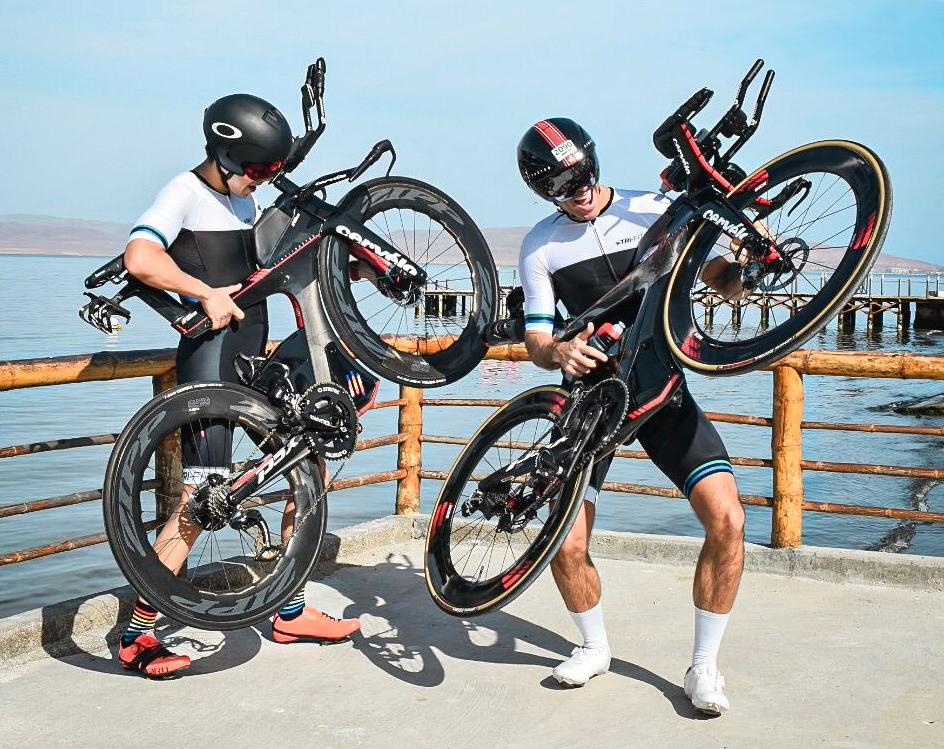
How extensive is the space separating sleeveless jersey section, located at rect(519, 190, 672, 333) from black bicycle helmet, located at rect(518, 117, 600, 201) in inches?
8.0

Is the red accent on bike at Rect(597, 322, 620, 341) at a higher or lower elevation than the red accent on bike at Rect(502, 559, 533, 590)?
higher

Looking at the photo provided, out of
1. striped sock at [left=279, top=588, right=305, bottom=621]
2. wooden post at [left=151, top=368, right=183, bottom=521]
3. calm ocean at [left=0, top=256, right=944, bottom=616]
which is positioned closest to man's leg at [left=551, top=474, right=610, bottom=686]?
striped sock at [left=279, top=588, right=305, bottom=621]

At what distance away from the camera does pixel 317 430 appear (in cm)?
433

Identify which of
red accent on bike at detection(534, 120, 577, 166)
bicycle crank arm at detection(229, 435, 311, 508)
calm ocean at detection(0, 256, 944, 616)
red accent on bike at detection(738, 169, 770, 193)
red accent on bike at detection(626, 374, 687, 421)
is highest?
red accent on bike at detection(534, 120, 577, 166)

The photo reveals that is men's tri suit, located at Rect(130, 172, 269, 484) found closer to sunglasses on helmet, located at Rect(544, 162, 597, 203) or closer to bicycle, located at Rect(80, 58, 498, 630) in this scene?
bicycle, located at Rect(80, 58, 498, 630)

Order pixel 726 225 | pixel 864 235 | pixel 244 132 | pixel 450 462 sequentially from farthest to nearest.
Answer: pixel 450 462 → pixel 244 132 → pixel 726 225 → pixel 864 235

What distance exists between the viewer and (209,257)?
14.3 feet

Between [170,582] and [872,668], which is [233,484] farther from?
[872,668]

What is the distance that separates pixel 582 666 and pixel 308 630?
3.99ft

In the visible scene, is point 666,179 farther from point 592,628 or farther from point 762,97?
point 592,628

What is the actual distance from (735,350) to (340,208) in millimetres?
1662

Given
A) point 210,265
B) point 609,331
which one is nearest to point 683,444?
point 609,331

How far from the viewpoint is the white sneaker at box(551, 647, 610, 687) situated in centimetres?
421

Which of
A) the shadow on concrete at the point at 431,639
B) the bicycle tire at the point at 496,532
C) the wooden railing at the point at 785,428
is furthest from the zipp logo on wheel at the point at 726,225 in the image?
the shadow on concrete at the point at 431,639
